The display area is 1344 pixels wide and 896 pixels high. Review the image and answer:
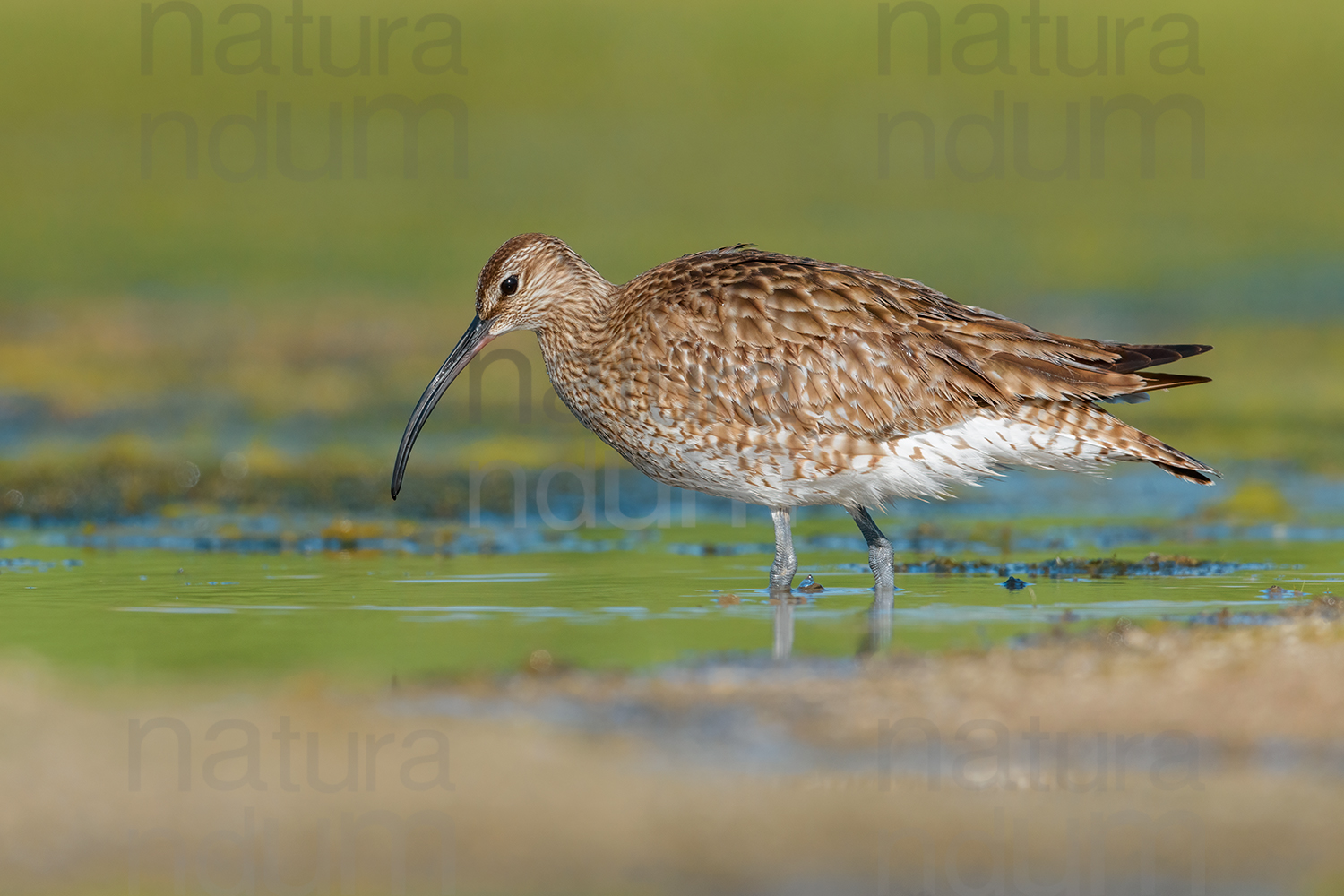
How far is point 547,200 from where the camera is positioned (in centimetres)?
2748

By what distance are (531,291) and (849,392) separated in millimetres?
2257

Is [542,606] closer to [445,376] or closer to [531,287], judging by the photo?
[531,287]

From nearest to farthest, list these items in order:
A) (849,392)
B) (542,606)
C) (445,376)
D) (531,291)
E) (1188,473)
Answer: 1. (542,606)
2. (1188,473)
3. (849,392)
4. (531,291)
5. (445,376)

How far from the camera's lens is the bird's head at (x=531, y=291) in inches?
443

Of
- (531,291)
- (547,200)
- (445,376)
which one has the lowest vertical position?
(445,376)

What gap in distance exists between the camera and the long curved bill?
449 inches

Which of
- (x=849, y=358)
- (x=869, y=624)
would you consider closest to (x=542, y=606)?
(x=869, y=624)

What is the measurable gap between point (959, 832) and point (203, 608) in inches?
206

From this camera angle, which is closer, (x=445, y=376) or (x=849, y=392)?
(x=849, y=392)

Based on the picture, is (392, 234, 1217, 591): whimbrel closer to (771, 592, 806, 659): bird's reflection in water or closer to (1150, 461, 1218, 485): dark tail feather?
(1150, 461, 1218, 485): dark tail feather

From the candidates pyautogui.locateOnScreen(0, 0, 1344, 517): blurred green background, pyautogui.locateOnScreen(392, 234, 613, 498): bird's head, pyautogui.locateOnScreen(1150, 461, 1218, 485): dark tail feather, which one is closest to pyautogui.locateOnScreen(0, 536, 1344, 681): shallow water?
pyautogui.locateOnScreen(1150, 461, 1218, 485): dark tail feather

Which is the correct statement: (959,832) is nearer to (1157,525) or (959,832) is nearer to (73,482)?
(1157,525)

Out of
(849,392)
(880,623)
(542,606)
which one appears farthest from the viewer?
(849,392)

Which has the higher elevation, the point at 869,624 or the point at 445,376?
the point at 445,376
